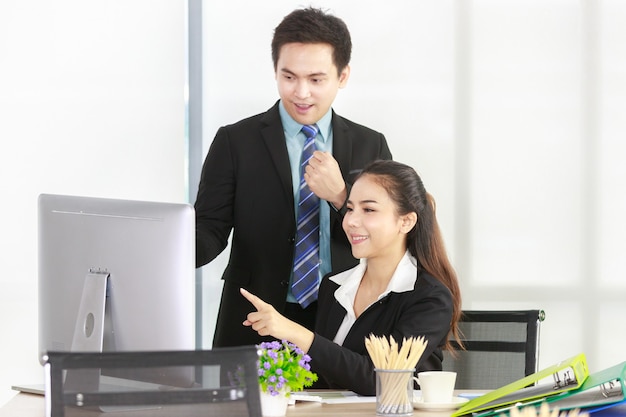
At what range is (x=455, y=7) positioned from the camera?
3818 millimetres

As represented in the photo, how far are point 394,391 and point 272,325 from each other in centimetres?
33

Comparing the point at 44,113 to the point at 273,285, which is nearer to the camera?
the point at 273,285

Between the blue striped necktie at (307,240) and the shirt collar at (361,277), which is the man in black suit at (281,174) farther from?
the shirt collar at (361,277)

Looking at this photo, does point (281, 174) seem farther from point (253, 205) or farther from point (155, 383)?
point (155, 383)

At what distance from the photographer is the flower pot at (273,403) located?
2.07m

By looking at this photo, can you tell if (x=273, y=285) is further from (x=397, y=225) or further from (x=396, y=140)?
(x=396, y=140)

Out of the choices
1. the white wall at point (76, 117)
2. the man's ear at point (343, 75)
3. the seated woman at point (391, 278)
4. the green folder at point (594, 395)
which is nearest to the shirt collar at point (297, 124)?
the man's ear at point (343, 75)

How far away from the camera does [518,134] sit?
382 cm

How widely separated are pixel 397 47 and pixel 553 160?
781 millimetres

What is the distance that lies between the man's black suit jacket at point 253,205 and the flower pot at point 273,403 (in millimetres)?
1026

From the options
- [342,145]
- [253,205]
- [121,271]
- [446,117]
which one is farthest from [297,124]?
[121,271]

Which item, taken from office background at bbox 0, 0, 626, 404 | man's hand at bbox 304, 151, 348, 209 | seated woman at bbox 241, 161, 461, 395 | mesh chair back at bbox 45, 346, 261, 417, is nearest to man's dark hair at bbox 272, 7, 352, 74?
man's hand at bbox 304, 151, 348, 209

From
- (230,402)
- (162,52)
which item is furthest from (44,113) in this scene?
(230,402)

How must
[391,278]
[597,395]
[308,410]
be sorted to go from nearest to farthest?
[597,395]
[308,410]
[391,278]
